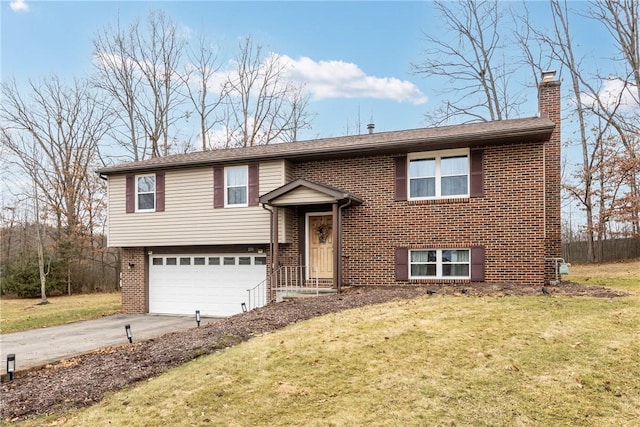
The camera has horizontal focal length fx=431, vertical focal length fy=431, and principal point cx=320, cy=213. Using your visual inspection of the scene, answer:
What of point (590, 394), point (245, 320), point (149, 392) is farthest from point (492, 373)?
point (245, 320)

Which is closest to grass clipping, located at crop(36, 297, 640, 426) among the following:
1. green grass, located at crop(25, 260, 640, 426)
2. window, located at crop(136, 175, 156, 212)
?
green grass, located at crop(25, 260, 640, 426)

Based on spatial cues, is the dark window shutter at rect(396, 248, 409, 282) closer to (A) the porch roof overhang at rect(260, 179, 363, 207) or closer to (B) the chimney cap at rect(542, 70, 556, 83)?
(A) the porch roof overhang at rect(260, 179, 363, 207)

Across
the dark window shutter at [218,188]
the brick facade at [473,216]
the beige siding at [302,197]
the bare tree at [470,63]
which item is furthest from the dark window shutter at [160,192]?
the bare tree at [470,63]

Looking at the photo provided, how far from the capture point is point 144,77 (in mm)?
28422

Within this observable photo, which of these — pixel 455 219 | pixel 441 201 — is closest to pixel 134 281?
pixel 441 201

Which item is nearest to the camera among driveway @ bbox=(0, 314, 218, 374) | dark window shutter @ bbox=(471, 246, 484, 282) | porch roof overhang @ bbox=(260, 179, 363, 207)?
driveway @ bbox=(0, 314, 218, 374)

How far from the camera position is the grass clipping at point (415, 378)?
4117 millimetres

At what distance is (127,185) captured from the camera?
15.1 meters

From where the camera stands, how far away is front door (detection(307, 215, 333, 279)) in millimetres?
13148

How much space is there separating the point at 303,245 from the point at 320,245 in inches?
21.2

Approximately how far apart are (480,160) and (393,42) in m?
10.6

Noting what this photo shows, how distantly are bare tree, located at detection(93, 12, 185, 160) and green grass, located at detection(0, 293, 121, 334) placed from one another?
34.4 ft

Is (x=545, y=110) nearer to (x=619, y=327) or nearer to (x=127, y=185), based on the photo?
(x=619, y=327)

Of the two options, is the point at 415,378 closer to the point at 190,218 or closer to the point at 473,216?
the point at 473,216
